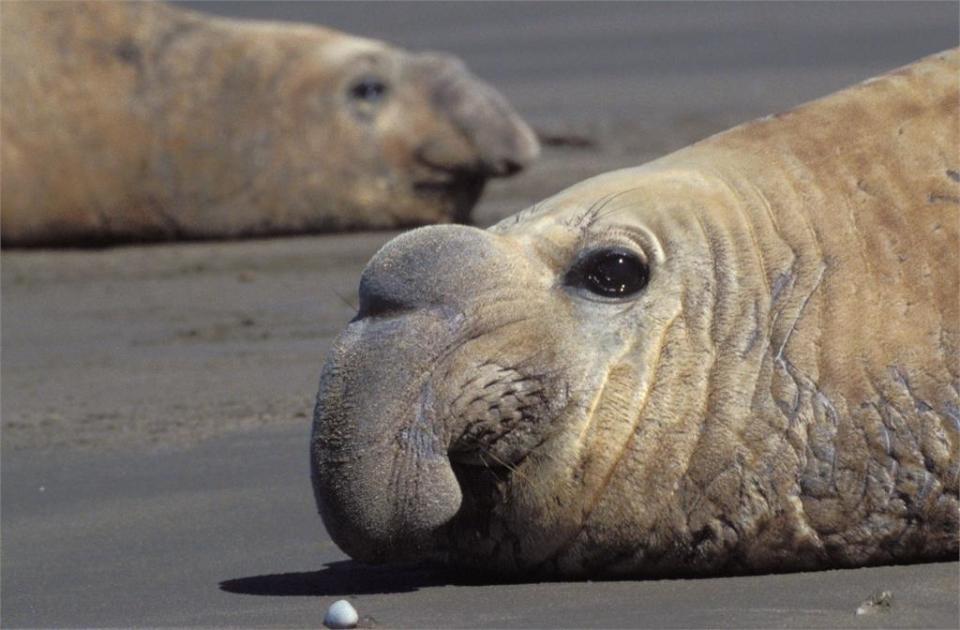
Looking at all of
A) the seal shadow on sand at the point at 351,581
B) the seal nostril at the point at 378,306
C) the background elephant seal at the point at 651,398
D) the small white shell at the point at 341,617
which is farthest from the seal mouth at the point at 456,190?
the small white shell at the point at 341,617

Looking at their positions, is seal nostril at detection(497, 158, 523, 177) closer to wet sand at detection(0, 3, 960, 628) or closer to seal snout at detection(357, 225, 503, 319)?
wet sand at detection(0, 3, 960, 628)

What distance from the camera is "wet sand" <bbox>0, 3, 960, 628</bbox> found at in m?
3.68

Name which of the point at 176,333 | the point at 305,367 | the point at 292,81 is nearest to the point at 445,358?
the point at 305,367

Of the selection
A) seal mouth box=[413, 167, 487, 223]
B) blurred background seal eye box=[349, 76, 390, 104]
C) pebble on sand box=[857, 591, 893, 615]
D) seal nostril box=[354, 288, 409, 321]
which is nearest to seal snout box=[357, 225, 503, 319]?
seal nostril box=[354, 288, 409, 321]

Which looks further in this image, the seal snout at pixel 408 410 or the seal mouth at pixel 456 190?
the seal mouth at pixel 456 190

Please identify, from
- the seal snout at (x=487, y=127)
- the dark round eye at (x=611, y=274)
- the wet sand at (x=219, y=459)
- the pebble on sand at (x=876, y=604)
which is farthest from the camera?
the seal snout at (x=487, y=127)

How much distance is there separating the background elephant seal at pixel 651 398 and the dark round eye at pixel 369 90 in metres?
5.57

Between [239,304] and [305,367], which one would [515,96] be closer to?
[239,304]

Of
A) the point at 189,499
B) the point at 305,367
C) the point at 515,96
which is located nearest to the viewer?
the point at 189,499

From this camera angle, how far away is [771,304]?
386 cm

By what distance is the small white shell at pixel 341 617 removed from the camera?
11.7 ft

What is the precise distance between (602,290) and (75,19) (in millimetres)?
6142

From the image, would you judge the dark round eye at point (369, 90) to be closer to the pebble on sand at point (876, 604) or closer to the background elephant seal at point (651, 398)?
the background elephant seal at point (651, 398)

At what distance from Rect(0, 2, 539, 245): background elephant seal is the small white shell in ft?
18.9
